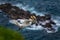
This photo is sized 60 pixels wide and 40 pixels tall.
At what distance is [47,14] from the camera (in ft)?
57.6

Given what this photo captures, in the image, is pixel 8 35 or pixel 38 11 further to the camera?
pixel 38 11

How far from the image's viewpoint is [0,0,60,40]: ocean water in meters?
14.3

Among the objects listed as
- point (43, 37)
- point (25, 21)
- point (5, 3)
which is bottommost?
point (43, 37)

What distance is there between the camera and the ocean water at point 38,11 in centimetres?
1428

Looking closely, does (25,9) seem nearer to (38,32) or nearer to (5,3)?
(5,3)

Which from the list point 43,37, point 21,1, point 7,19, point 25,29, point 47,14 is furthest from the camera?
point 21,1

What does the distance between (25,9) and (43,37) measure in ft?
15.6

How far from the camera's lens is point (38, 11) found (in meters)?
18.6

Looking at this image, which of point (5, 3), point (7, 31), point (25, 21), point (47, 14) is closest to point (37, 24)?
point (25, 21)

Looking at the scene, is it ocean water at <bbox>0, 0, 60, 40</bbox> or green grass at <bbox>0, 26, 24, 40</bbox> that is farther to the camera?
ocean water at <bbox>0, 0, 60, 40</bbox>

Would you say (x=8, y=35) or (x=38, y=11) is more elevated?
(x=38, y=11)

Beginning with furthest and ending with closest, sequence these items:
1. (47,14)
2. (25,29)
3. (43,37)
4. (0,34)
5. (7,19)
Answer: (47,14)
(7,19)
(25,29)
(43,37)
(0,34)

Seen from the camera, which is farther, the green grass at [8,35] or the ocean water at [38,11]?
the ocean water at [38,11]

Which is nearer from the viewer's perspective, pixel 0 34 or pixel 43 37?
pixel 0 34
